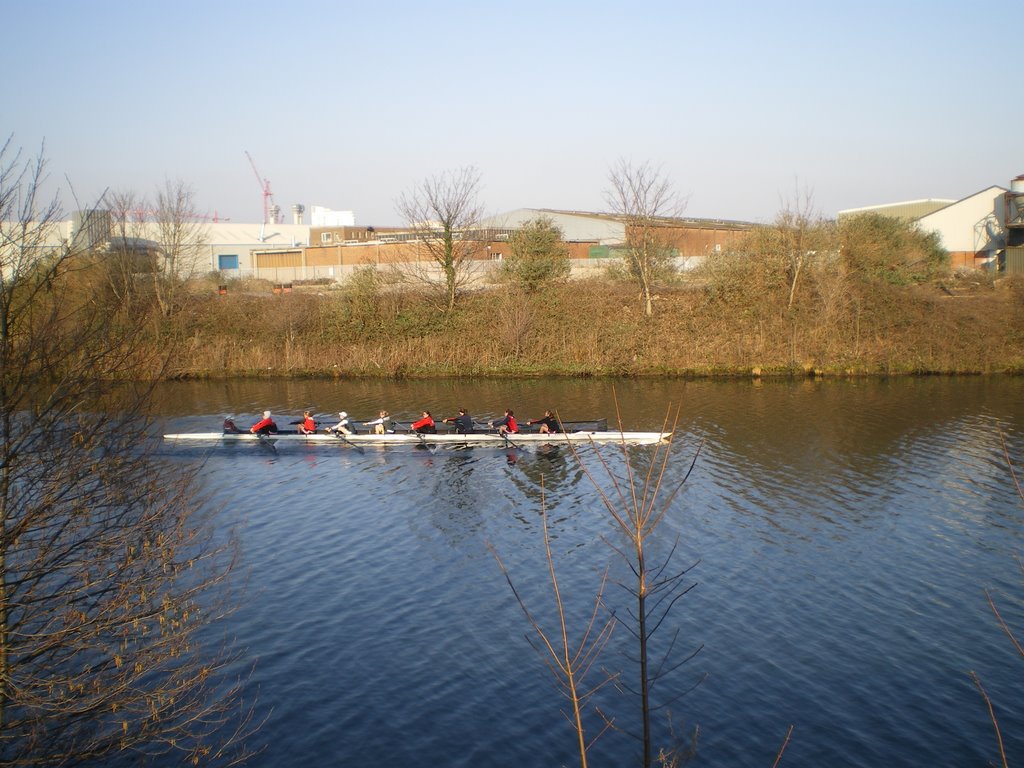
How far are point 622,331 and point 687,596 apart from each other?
85.8 ft

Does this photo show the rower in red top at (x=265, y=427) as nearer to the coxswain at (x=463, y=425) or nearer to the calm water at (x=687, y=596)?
the calm water at (x=687, y=596)

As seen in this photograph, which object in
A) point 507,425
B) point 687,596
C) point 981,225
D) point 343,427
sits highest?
point 981,225

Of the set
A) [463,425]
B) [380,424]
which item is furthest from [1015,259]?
[380,424]

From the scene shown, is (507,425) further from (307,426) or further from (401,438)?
(307,426)

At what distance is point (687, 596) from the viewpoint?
14.3 metres

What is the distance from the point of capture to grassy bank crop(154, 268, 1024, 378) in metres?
37.3

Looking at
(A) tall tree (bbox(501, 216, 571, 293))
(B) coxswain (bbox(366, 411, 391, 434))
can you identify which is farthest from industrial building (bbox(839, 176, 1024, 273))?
(B) coxswain (bbox(366, 411, 391, 434))

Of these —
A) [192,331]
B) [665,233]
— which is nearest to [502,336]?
[665,233]

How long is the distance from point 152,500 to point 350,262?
156ft

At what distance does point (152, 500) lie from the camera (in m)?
9.66

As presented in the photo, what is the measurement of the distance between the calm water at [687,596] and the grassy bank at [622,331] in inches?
458

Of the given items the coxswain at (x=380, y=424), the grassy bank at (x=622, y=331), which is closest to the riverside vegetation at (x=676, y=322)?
the grassy bank at (x=622, y=331)

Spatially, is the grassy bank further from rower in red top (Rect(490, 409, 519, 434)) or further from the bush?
rower in red top (Rect(490, 409, 519, 434))

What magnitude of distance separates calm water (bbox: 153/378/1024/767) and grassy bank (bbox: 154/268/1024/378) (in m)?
11.6
